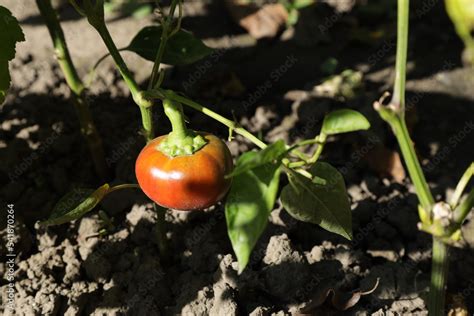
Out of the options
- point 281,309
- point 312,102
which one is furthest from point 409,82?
point 281,309

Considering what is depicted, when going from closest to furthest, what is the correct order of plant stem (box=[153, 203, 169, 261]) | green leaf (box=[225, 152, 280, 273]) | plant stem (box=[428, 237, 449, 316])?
green leaf (box=[225, 152, 280, 273]) < plant stem (box=[428, 237, 449, 316]) < plant stem (box=[153, 203, 169, 261])

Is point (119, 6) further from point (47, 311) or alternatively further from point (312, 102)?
point (47, 311)

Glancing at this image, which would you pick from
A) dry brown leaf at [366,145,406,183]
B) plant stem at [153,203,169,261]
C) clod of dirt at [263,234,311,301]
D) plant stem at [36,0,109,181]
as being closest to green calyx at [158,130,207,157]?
plant stem at [153,203,169,261]

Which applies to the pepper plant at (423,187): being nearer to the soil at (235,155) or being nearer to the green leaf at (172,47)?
the soil at (235,155)

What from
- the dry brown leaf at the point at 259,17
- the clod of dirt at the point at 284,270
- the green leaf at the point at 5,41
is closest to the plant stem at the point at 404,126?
the clod of dirt at the point at 284,270

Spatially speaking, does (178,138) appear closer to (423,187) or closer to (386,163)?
(423,187)

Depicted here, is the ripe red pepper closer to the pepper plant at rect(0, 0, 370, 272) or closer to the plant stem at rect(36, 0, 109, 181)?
the pepper plant at rect(0, 0, 370, 272)
